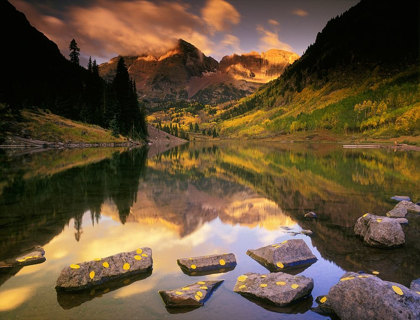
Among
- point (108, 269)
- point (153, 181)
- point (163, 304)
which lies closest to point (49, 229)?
point (108, 269)

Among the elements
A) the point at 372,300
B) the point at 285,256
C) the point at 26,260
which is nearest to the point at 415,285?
the point at 372,300

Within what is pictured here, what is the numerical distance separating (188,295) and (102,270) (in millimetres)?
3370

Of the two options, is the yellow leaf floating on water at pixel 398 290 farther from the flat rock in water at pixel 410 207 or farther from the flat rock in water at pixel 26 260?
the flat rock in water at pixel 410 207

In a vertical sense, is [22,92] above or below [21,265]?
above

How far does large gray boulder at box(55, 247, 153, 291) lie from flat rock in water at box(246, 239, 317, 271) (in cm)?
475

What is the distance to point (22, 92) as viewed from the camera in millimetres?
95188

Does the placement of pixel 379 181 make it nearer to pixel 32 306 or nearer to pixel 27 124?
pixel 32 306

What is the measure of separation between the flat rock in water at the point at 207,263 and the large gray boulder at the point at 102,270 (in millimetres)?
1390

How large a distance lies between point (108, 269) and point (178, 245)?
414cm

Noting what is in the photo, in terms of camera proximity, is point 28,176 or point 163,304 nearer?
point 163,304


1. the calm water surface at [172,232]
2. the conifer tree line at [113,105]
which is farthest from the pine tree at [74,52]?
the calm water surface at [172,232]

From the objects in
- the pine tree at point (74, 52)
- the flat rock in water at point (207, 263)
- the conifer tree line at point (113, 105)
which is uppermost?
the pine tree at point (74, 52)

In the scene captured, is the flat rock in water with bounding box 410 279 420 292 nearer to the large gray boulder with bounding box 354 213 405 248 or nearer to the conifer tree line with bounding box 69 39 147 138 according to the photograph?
the large gray boulder with bounding box 354 213 405 248

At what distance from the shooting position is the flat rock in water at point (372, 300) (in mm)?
7055
